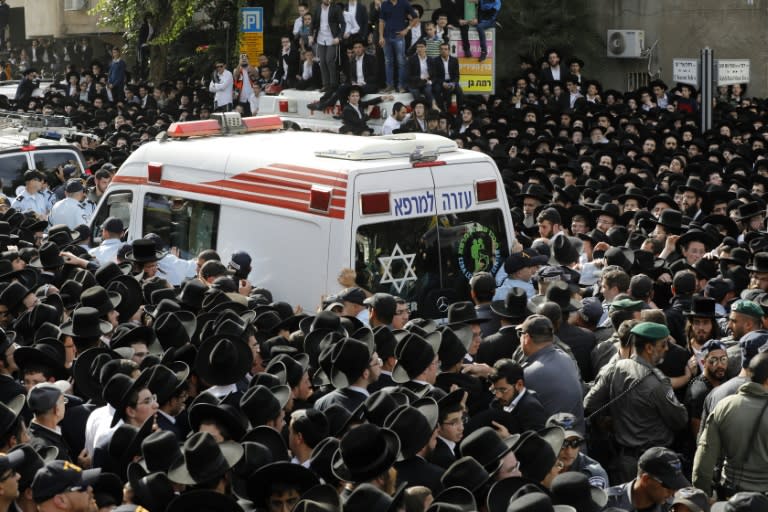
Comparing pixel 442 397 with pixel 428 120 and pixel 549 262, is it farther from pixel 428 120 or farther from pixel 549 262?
pixel 428 120

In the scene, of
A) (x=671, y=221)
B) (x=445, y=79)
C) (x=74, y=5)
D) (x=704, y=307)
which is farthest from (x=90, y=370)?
(x=74, y=5)

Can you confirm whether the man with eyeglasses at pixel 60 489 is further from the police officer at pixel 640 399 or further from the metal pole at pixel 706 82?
the metal pole at pixel 706 82

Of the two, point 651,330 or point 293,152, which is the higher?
point 293,152

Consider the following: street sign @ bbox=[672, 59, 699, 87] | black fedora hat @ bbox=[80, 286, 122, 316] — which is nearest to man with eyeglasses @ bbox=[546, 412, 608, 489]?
black fedora hat @ bbox=[80, 286, 122, 316]

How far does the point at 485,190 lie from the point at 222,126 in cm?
308

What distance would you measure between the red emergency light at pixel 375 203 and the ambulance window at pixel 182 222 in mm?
1742

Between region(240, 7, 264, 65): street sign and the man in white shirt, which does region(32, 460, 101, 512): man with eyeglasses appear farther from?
region(240, 7, 264, 65): street sign

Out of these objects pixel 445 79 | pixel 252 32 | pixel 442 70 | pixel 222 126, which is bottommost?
pixel 222 126

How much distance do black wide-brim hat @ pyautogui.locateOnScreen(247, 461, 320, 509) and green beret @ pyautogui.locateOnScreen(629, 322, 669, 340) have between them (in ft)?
8.90

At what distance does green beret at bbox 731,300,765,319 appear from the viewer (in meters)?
7.95

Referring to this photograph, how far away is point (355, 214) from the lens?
9070 millimetres

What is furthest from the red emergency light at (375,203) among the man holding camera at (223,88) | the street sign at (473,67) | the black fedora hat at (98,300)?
the man holding camera at (223,88)

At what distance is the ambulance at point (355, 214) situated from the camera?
→ 9164mm

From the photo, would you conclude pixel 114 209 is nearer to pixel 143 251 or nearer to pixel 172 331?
pixel 143 251
